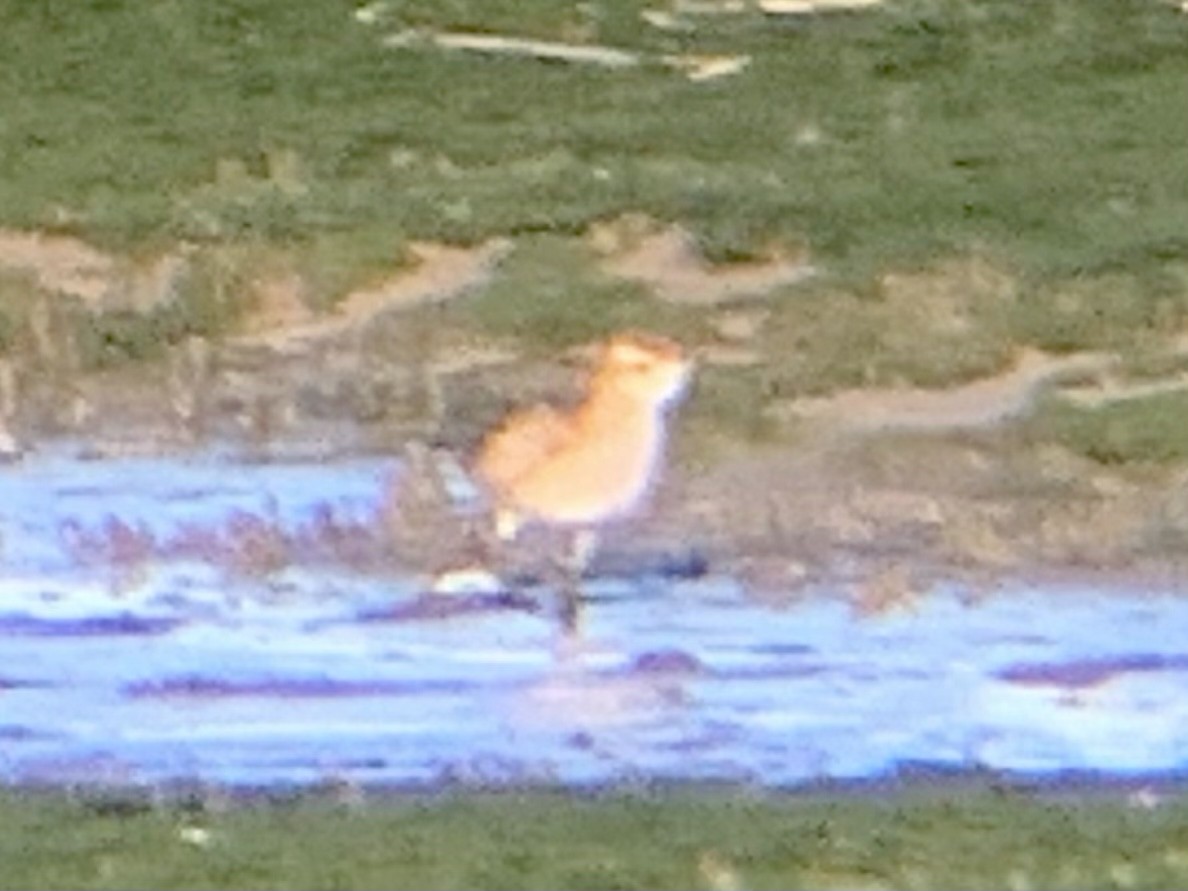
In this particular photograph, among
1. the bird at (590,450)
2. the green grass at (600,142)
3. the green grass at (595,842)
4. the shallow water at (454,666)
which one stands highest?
the green grass at (600,142)

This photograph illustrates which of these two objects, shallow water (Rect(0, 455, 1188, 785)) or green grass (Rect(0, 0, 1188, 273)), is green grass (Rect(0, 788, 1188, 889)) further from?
green grass (Rect(0, 0, 1188, 273))

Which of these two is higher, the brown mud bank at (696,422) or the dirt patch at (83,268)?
the dirt patch at (83,268)

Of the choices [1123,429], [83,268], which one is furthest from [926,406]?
[83,268]

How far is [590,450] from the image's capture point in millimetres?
520

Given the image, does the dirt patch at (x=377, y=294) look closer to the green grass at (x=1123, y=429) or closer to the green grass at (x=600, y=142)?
the green grass at (x=600, y=142)

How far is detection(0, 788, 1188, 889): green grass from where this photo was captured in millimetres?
509

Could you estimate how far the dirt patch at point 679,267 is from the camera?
20.4 inches

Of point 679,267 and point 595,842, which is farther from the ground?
point 679,267

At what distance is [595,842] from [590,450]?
0.08 m

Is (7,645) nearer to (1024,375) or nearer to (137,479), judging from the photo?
(137,479)

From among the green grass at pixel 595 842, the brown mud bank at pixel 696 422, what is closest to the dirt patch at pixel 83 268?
the brown mud bank at pixel 696 422

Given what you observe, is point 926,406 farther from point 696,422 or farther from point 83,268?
point 83,268

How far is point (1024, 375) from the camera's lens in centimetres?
52

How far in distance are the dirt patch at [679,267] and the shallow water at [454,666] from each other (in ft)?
0.20
